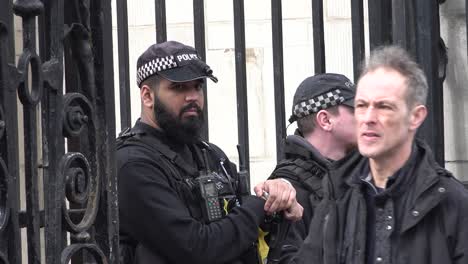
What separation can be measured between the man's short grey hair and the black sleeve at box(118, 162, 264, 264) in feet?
3.01

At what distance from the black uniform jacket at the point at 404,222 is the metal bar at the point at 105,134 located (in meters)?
0.67

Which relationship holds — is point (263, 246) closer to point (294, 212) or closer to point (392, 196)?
point (294, 212)

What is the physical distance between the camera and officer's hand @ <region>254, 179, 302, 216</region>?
14.7 ft

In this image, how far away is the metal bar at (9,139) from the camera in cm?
298

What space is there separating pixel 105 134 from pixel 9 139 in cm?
53

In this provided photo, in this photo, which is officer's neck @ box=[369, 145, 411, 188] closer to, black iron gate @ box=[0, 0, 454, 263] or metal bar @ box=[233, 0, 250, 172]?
black iron gate @ box=[0, 0, 454, 263]

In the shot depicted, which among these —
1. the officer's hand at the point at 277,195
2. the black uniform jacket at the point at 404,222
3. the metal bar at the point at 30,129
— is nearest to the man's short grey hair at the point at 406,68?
the black uniform jacket at the point at 404,222

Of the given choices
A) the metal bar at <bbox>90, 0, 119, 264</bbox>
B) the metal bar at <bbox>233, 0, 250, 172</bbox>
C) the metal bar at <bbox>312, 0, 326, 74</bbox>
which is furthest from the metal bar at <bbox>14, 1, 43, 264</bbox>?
the metal bar at <bbox>312, 0, 326, 74</bbox>

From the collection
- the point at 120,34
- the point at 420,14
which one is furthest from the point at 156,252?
the point at 420,14

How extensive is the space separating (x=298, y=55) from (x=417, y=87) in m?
2.83

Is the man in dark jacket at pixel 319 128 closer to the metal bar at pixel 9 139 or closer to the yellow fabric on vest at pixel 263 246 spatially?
the yellow fabric on vest at pixel 263 246

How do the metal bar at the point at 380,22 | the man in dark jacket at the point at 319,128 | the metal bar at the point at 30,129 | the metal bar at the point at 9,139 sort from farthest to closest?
the metal bar at the point at 380,22, the man in dark jacket at the point at 319,128, the metal bar at the point at 30,129, the metal bar at the point at 9,139

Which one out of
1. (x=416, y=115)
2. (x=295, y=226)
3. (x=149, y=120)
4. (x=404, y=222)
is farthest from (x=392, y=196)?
(x=149, y=120)

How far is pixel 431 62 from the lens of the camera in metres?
5.11
